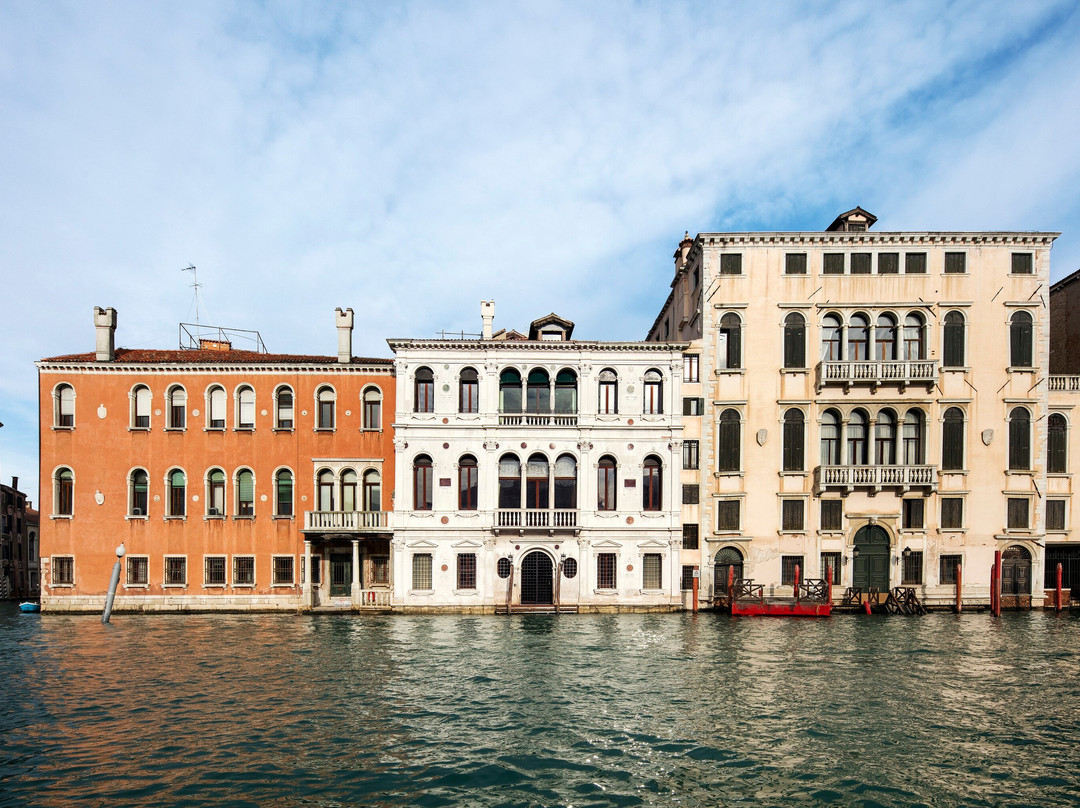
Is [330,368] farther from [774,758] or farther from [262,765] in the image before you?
[774,758]

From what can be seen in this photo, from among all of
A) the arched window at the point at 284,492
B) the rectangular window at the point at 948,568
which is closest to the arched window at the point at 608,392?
the arched window at the point at 284,492

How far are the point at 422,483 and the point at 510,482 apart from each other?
3.97 metres

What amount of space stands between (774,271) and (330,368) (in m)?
21.1

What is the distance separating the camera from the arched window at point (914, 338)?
102ft

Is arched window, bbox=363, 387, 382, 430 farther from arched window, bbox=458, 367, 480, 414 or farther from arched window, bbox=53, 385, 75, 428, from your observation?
arched window, bbox=53, 385, 75, 428

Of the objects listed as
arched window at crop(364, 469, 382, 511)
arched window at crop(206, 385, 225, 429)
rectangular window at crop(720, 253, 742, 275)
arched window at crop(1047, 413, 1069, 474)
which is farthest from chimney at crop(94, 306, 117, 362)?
arched window at crop(1047, 413, 1069, 474)

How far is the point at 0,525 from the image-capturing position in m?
50.7

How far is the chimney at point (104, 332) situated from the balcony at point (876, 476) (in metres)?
33.2

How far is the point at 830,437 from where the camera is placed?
31312 mm

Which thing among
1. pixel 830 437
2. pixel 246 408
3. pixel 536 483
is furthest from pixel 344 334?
pixel 830 437

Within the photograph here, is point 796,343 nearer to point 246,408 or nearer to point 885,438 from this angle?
point 885,438

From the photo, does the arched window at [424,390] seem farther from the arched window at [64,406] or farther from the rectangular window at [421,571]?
the arched window at [64,406]

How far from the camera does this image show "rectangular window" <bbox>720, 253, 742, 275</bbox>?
31.6m

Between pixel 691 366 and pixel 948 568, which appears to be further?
pixel 691 366
